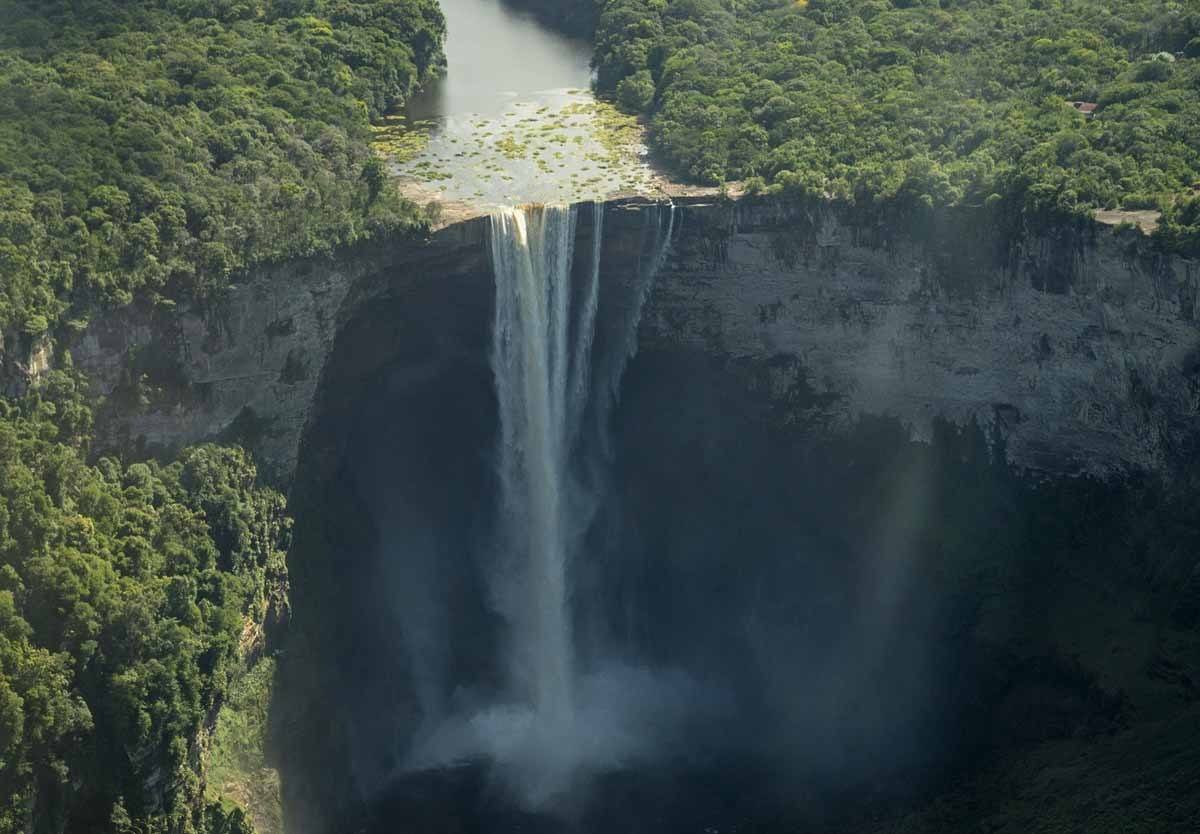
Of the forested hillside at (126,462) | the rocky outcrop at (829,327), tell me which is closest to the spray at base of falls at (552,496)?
the rocky outcrop at (829,327)

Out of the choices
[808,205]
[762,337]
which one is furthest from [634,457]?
[808,205]

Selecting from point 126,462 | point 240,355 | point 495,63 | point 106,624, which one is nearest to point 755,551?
point 240,355

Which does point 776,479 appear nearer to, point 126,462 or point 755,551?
point 755,551

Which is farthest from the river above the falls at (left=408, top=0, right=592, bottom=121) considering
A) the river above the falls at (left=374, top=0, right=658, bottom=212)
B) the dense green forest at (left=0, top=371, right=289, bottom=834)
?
the dense green forest at (left=0, top=371, right=289, bottom=834)

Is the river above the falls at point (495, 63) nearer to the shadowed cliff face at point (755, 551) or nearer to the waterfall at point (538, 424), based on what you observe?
the waterfall at point (538, 424)

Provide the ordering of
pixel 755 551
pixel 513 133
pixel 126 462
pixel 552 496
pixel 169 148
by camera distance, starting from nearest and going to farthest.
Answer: pixel 126 462 → pixel 169 148 → pixel 755 551 → pixel 552 496 → pixel 513 133

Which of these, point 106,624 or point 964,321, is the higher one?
point 964,321
